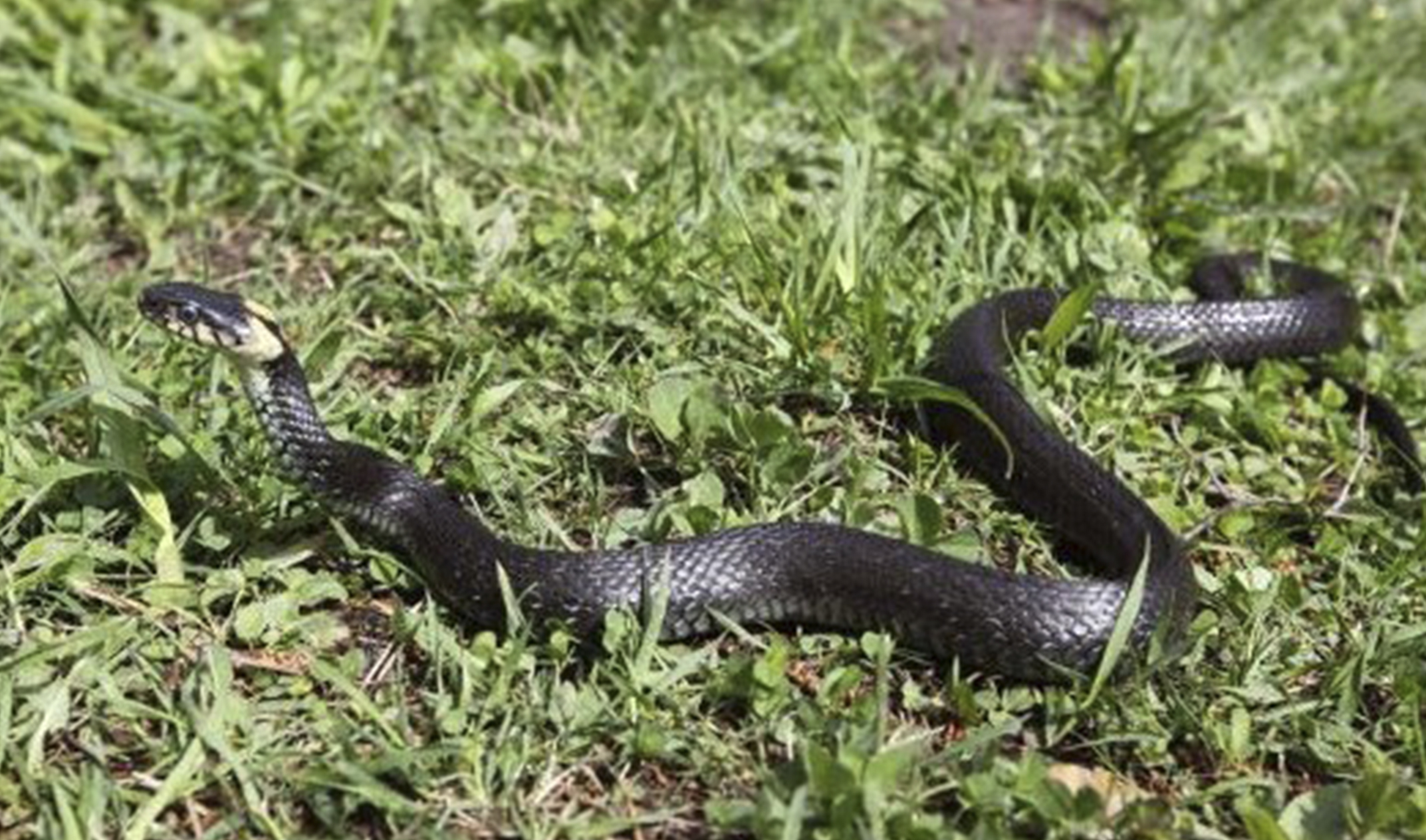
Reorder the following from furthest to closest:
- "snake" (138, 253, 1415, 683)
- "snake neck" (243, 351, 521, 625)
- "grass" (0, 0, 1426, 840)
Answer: "snake neck" (243, 351, 521, 625) < "snake" (138, 253, 1415, 683) < "grass" (0, 0, 1426, 840)

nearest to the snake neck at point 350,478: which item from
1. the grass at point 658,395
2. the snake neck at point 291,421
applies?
the snake neck at point 291,421

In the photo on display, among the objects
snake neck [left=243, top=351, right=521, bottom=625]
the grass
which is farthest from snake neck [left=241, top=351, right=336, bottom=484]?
the grass

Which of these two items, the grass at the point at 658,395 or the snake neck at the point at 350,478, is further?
the snake neck at the point at 350,478

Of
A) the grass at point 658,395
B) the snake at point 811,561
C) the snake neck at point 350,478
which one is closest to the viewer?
the grass at point 658,395

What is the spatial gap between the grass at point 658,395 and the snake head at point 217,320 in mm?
245

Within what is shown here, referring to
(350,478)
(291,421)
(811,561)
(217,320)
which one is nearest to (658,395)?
(811,561)

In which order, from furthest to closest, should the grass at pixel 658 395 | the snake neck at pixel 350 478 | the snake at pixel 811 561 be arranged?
the snake neck at pixel 350 478 < the snake at pixel 811 561 < the grass at pixel 658 395

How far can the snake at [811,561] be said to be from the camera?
172 inches

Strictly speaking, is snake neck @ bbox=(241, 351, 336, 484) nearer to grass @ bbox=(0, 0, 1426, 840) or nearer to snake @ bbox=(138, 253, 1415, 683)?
snake @ bbox=(138, 253, 1415, 683)

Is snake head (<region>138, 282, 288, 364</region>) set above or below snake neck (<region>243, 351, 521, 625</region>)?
above

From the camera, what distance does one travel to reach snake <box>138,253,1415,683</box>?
438 centimetres

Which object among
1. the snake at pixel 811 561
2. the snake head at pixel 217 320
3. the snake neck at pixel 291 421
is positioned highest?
the snake head at pixel 217 320

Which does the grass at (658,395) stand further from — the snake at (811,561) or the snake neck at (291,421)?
the snake neck at (291,421)

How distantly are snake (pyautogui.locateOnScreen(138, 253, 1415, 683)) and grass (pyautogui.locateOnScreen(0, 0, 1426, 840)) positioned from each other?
10 cm
